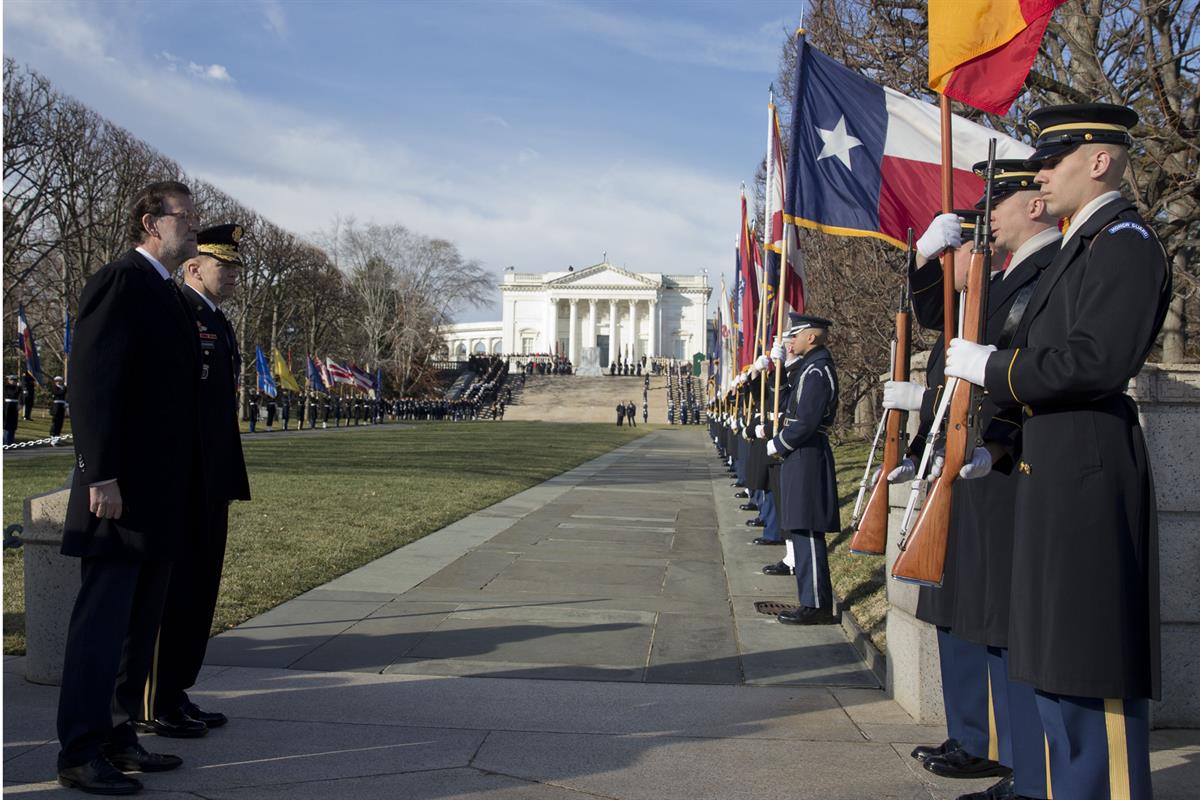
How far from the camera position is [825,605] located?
7.58 m

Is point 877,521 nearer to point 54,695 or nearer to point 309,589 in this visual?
point 54,695

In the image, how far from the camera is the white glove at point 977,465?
3.40 m

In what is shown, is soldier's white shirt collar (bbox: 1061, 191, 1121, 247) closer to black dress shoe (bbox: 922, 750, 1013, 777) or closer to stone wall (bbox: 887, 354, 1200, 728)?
stone wall (bbox: 887, 354, 1200, 728)

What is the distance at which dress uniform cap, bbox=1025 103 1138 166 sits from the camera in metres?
3.21

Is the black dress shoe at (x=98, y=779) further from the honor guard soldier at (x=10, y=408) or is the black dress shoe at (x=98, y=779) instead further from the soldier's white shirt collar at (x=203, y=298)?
the honor guard soldier at (x=10, y=408)

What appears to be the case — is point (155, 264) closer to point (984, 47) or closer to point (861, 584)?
point (984, 47)

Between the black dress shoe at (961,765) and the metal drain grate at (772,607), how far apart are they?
339cm

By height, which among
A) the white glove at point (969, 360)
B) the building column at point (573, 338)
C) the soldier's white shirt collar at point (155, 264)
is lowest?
the white glove at point (969, 360)

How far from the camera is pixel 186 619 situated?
4848 mm

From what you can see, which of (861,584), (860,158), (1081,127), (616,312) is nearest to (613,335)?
(616,312)

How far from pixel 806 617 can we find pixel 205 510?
4254 millimetres

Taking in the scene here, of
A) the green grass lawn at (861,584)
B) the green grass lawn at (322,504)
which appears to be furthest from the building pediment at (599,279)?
the green grass lawn at (861,584)

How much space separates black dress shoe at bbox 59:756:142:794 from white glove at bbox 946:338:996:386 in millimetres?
3037

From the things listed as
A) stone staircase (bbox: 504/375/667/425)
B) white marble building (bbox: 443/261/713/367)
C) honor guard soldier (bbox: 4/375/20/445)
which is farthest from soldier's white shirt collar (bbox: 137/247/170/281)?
white marble building (bbox: 443/261/713/367)
